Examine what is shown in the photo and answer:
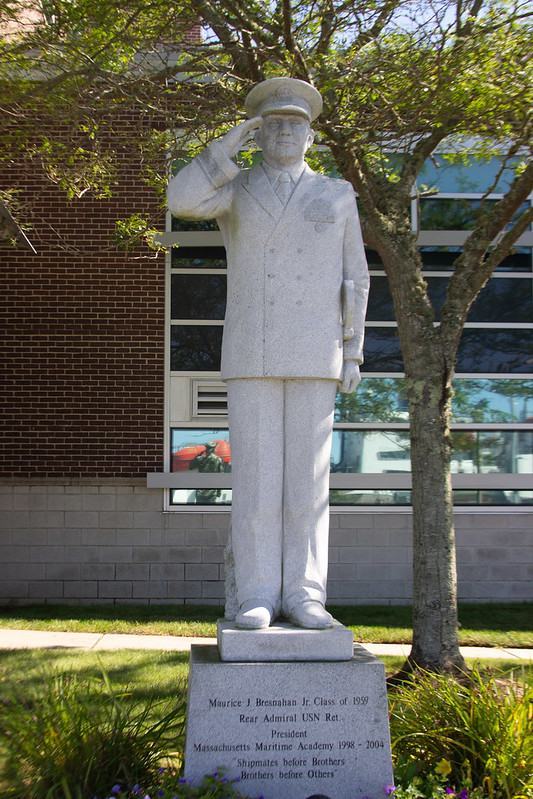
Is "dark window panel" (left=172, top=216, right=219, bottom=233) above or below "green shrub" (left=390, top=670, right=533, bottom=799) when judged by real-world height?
above

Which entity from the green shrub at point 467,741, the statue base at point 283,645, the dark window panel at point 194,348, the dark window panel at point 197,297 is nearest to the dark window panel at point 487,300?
the dark window panel at point 197,297

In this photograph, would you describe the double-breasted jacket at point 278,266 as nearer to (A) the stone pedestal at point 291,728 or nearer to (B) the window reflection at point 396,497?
(A) the stone pedestal at point 291,728

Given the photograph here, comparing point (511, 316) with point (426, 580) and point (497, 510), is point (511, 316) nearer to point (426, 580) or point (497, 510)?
point (497, 510)

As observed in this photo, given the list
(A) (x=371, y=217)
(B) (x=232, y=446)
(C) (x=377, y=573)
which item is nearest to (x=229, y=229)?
(B) (x=232, y=446)

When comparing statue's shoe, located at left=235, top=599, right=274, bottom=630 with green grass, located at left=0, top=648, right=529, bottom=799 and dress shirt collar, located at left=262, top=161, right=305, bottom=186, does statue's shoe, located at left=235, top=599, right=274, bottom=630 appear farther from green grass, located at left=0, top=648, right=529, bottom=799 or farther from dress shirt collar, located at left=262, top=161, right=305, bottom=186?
dress shirt collar, located at left=262, top=161, right=305, bottom=186

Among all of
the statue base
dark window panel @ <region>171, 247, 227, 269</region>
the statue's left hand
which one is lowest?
the statue base

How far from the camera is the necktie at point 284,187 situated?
4.06 metres

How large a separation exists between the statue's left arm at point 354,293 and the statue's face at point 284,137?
1.25ft

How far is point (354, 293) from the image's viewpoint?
4.13 metres

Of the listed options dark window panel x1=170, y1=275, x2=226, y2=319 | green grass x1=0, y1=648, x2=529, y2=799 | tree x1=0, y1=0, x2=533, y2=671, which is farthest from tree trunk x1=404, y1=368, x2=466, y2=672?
dark window panel x1=170, y1=275, x2=226, y2=319

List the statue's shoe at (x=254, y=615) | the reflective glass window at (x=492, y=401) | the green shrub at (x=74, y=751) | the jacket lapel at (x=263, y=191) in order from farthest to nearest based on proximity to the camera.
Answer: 1. the reflective glass window at (x=492, y=401)
2. the jacket lapel at (x=263, y=191)
3. the statue's shoe at (x=254, y=615)
4. the green shrub at (x=74, y=751)

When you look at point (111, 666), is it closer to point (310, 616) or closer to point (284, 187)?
point (310, 616)

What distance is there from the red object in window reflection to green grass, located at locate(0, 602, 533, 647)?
5.82 feet

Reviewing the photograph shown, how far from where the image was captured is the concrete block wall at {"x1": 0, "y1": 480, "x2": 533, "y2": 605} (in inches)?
Result: 381
